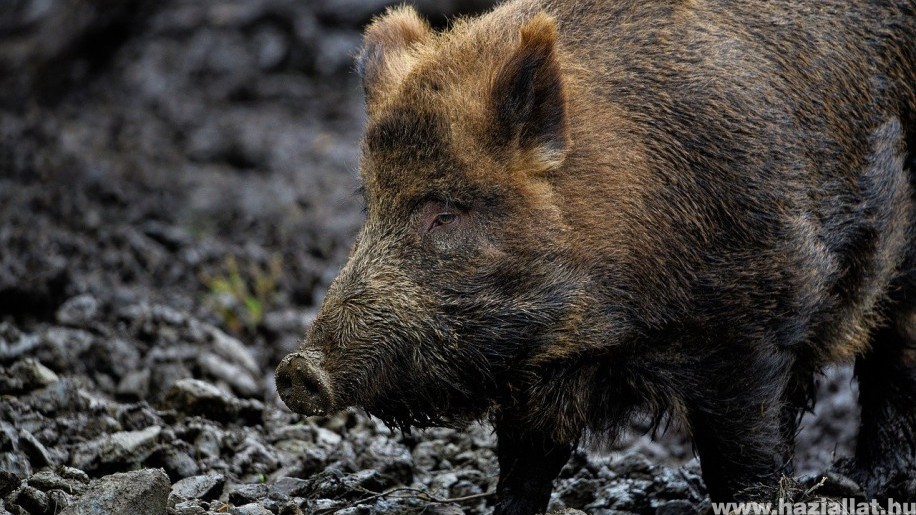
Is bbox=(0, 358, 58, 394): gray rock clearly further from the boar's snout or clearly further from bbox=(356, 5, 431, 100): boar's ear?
bbox=(356, 5, 431, 100): boar's ear

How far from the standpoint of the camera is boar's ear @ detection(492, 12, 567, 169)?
14.6 feet

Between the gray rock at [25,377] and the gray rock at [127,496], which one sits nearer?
the gray rock at [127,496]

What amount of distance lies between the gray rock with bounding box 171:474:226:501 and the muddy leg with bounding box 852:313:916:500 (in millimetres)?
3024

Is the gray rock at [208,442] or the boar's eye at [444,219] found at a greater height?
the boar's eye at [444,219]

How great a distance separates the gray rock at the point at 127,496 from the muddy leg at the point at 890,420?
3.33 metres

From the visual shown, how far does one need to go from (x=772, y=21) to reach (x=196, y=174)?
6.60 metres

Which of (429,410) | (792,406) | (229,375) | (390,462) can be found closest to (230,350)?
(229,375)

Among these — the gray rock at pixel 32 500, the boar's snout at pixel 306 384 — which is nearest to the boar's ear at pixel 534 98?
the boar's snout at pixel 306 384

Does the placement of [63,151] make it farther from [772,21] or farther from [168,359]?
[772,21]

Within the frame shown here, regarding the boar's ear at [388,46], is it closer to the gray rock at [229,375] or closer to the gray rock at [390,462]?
the gray rock at [390,462]

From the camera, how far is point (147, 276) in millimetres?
8523

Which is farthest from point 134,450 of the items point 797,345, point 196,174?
point 196,174

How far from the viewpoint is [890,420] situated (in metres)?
5.86

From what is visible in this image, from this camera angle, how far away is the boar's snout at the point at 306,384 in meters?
4.29
